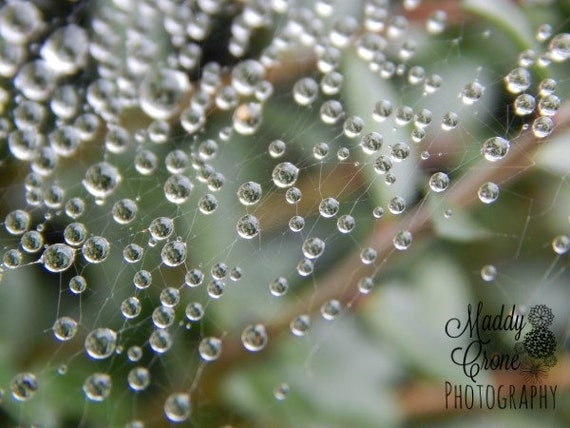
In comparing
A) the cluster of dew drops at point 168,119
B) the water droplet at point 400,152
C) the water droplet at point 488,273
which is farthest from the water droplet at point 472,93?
the water droplet at point 488,273

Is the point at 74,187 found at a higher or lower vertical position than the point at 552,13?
lower

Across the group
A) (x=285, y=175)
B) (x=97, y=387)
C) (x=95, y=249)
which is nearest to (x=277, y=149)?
(x=285, y=175)

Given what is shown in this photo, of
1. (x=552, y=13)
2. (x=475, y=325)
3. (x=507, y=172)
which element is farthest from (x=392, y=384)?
(x=552, y=13)

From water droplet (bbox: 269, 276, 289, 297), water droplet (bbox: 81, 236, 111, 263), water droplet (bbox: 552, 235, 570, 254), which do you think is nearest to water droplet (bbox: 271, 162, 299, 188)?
water droplet (bbox: 269, 276, 289, 297)

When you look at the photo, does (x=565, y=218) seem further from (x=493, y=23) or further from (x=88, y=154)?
(x=88, y=154)

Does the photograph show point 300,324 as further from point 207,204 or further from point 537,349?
point 537,349

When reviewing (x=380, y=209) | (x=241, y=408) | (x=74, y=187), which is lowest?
(x=241, y=408)

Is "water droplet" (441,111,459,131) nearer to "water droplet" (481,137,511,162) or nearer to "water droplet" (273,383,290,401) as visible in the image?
"water droplet" (481,137,511,162)
